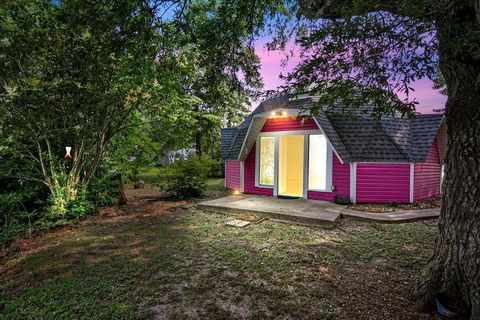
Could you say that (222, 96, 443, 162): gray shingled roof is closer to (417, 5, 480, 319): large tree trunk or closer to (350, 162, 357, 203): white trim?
(350, 162, 357, 203): white trim

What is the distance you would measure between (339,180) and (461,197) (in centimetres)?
569

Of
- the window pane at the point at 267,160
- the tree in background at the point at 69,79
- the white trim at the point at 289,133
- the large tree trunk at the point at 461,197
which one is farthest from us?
the window pane at the point at 267,160

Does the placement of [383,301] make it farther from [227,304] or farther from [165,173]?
[165,173]

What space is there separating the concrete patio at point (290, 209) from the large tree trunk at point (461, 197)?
302cm

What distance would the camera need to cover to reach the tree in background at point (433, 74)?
2205 millimetres

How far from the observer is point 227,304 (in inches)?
106

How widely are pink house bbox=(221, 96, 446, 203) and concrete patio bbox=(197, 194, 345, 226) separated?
43.8 inches

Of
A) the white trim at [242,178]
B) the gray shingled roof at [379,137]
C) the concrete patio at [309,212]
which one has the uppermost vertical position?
the gray shingled roof at [379,137]

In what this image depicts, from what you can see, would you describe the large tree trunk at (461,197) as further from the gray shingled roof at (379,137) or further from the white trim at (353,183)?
the white trim at (353,183)

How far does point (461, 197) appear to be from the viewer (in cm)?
244

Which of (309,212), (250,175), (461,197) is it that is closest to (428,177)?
(309,212)

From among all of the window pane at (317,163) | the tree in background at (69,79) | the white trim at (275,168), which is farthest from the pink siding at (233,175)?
the tree in background at (69,79)

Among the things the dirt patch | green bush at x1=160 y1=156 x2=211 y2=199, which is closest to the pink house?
the dirt patch

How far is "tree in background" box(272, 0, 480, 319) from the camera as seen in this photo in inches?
86.8
